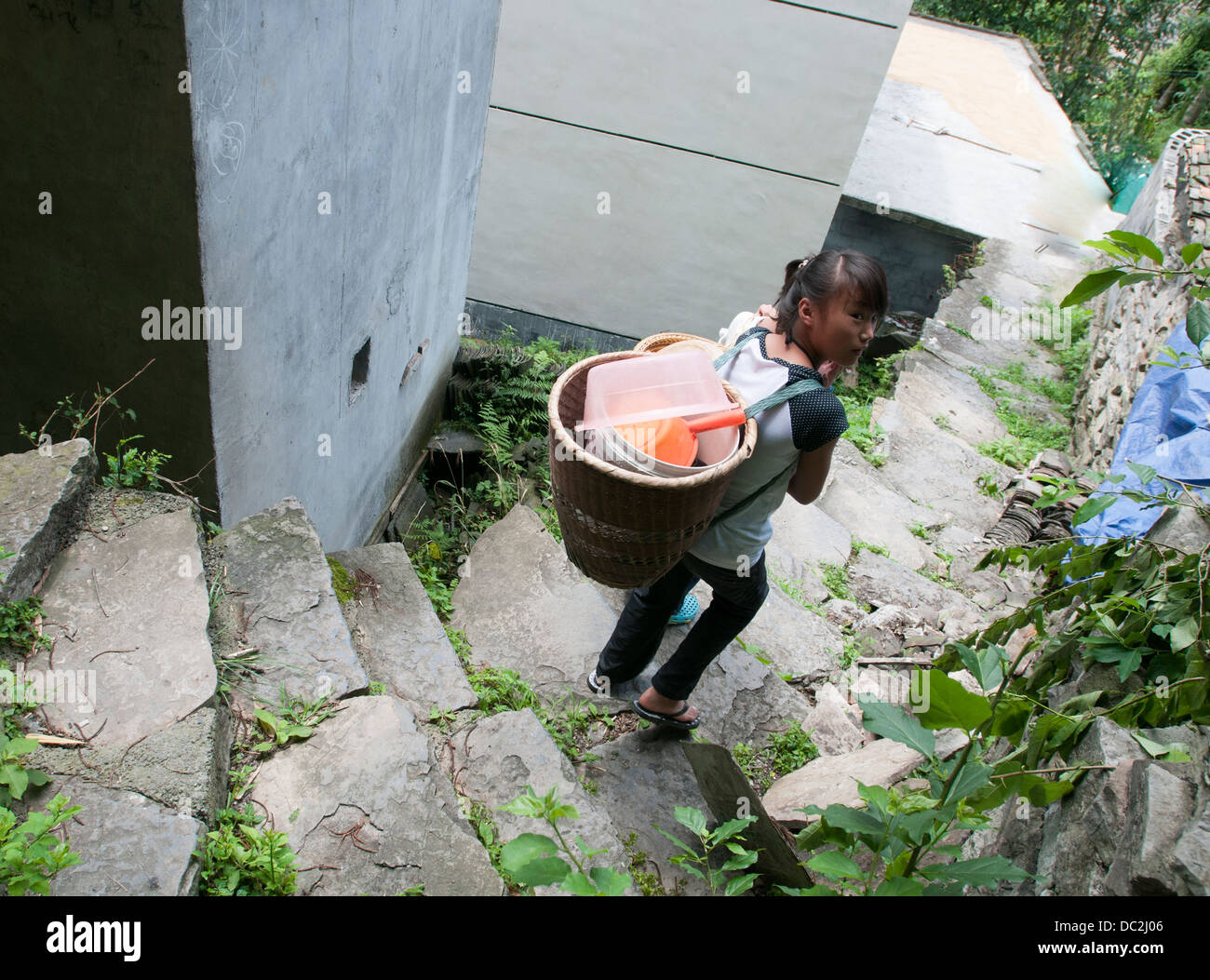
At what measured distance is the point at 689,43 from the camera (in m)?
7.84


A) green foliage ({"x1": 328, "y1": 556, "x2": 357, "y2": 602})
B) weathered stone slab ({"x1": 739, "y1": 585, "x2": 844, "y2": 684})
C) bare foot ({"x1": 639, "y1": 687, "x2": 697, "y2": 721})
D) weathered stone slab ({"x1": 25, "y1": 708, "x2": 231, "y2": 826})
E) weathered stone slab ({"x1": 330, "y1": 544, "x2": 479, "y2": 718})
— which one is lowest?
→ weathered stone slab ({"x1": 739, "y1": 585, "x2": 844, "y2": 684})

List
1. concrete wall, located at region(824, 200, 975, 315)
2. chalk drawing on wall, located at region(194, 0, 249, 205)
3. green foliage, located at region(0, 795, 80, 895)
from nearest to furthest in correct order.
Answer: green foliage, located at region(0, 795, 80, 895) < chalk drawing on wall, located at region(194, 0, 249, 205) < concrete wall, located at region(824, 200, 975, 315)

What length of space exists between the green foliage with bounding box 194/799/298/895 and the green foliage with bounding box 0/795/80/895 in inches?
11.2

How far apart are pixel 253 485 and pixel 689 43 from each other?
261 inches

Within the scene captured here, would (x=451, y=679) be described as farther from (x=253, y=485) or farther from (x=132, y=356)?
(x=132, y=356)

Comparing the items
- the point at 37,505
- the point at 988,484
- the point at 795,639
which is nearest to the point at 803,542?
the point at 795,639

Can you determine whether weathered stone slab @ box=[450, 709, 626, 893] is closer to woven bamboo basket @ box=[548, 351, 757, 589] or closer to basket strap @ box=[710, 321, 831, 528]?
woven bamboo basket @ box=[548, 351, 757, 589]

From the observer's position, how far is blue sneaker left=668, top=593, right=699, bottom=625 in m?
4.27

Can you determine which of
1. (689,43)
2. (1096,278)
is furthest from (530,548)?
(689,43)

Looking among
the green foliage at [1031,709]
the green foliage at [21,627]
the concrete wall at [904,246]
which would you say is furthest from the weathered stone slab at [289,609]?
the concrete wall at [904,246]

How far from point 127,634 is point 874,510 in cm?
545

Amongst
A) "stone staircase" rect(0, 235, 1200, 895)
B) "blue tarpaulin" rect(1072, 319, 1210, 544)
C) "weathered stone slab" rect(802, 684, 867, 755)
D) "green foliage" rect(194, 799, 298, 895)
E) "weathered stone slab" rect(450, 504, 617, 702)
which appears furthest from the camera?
"blue tarpaulin" rect(1072, 319, 1210, 544)

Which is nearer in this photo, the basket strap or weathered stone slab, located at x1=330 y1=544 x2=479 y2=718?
the basket strap

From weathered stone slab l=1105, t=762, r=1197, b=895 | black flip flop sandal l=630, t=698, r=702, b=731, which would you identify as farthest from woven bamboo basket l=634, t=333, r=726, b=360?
weathered stone slab l=1105, t=762, r=1197, b=895
